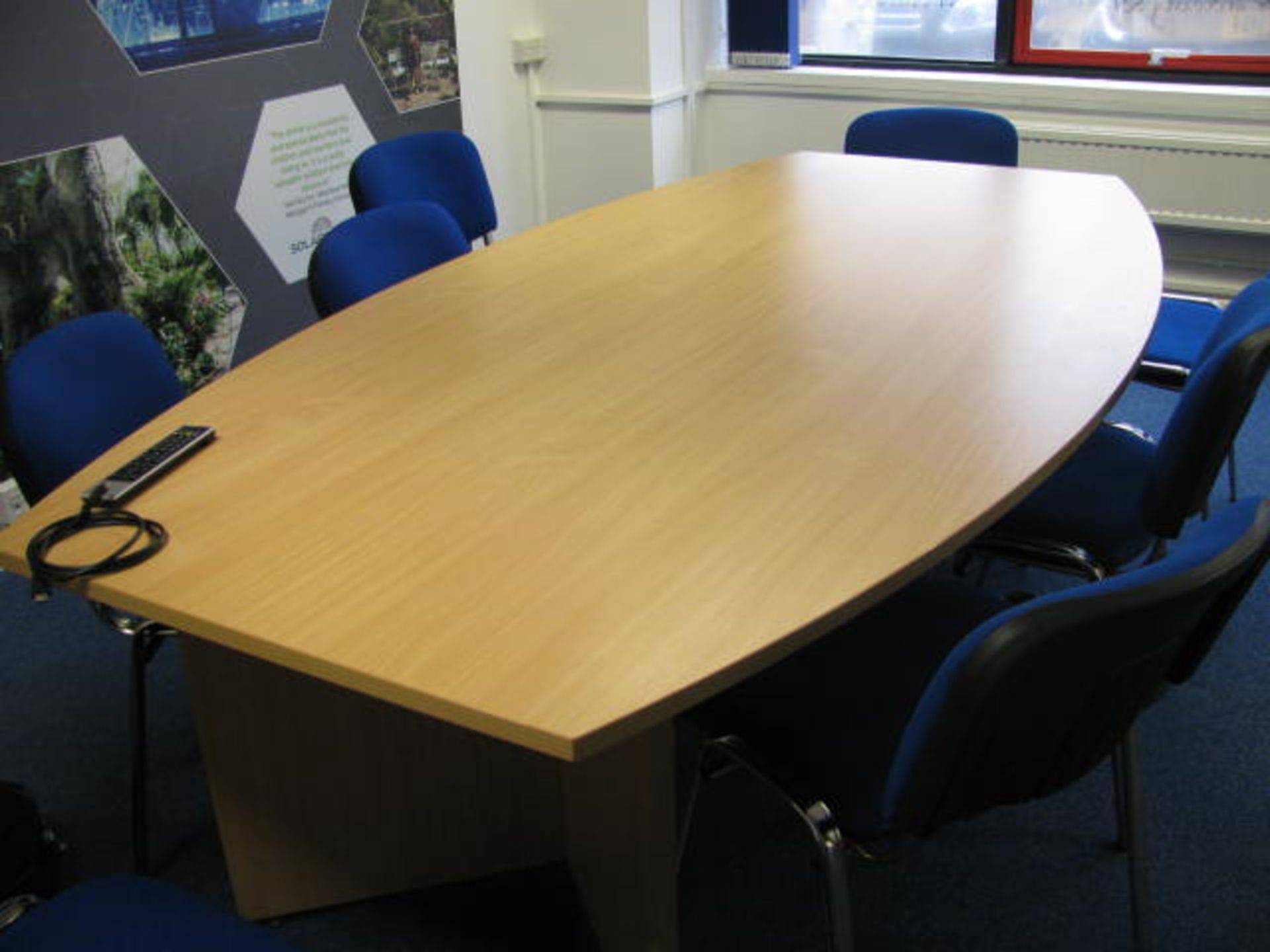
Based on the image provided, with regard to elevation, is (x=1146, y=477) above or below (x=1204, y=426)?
below

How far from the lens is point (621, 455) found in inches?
61.4

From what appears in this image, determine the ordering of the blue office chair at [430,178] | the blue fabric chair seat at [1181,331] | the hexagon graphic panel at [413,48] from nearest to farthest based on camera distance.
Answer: the blue fabric chair seat at [1181,331] < the blue office chair at [430,178] < the hexagon graphic panel at [413,48]

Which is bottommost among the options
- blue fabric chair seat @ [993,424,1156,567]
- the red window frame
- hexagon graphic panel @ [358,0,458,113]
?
blue fabric chair seat @ [993,424,1156,567]

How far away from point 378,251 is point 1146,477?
150 centimetres

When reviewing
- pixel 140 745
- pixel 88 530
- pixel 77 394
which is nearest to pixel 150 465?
pixel 88 530

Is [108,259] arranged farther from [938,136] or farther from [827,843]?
[827,843]

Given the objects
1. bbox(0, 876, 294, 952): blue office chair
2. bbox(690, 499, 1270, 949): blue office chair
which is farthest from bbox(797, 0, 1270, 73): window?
bbox(0, 876, 294, 952): blue office chair

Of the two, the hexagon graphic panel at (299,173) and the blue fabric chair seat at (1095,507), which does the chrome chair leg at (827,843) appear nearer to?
the blue fabric chair seat at (1095,507)

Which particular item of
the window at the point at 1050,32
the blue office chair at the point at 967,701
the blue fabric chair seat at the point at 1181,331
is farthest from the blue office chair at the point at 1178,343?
the window at the point at 1050,32

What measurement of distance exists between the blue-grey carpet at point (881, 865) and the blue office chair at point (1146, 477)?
42 centimetres

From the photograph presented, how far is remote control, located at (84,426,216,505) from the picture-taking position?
146cm

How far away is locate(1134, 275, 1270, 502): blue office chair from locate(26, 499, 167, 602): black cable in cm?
175

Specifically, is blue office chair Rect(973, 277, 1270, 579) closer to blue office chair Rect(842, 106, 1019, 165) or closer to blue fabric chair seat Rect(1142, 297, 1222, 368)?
blue fabric chair seat Rect(1142, 297, 1222, 368)

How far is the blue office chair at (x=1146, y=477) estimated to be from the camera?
169cm
